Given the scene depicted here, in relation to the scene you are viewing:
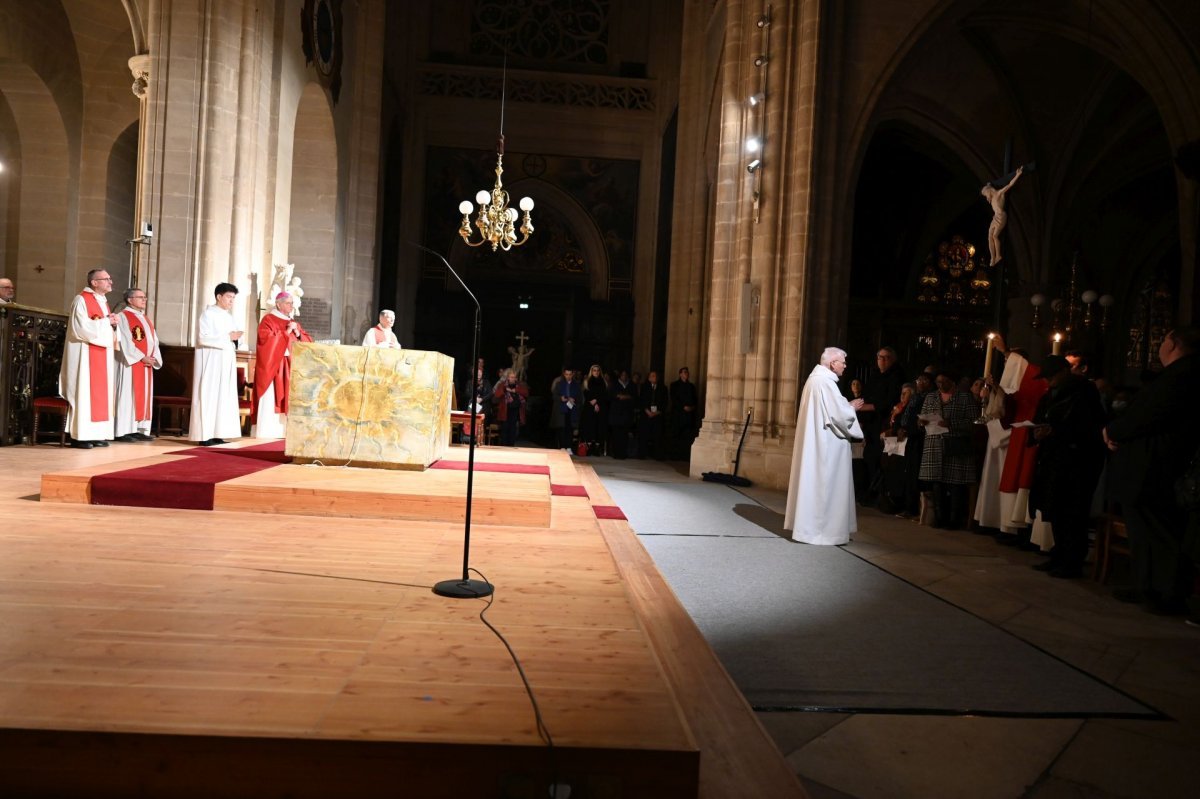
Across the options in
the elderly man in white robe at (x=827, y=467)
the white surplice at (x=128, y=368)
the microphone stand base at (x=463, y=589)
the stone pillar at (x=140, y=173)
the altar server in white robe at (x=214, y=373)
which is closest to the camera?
the microphone stand base at (x=463, y=589)

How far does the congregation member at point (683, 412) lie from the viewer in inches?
555

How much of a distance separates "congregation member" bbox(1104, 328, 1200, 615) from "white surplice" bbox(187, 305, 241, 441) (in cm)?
758

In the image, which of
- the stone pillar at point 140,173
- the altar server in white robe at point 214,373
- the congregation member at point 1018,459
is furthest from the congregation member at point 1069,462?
the stone pillar at point 140,173

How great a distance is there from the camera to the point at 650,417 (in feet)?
46.8

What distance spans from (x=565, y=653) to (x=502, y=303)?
19.0m

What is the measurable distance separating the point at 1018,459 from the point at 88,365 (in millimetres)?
8370

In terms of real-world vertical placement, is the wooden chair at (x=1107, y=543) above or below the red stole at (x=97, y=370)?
below

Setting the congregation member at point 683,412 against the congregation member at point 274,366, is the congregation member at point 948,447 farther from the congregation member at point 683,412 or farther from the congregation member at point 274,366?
the congregation member at point 683,412

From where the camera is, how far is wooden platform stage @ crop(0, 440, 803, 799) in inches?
72.3

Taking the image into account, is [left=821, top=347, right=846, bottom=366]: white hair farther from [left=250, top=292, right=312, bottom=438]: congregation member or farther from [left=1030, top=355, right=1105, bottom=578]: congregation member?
[left=250, top=292, right=312, bottom=438]: congregation member

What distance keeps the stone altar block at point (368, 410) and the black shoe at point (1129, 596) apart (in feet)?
15.4

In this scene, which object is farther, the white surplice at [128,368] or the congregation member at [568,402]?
the congregation member at [568,402]

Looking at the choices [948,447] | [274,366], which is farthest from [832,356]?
[274,366]

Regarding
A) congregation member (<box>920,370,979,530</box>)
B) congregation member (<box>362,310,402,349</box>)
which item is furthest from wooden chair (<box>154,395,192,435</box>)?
congregation member (<box>920,370,979,530</box>)
